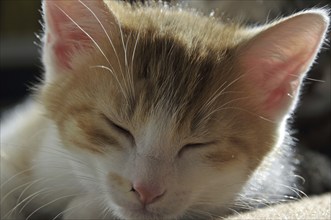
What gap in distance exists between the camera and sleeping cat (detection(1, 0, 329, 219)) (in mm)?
1030

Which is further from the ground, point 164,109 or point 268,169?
point 164,109

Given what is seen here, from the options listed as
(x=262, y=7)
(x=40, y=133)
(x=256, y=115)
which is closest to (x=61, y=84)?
(x=40, y=133)

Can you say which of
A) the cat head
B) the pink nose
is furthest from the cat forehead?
the pink nose

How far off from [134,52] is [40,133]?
1.11 feet

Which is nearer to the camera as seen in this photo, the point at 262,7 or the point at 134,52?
the point at 134,52

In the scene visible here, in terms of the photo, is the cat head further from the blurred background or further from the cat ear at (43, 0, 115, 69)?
the blurred background

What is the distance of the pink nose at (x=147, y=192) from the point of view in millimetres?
974

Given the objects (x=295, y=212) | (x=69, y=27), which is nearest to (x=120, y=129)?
(x=69, y=27)

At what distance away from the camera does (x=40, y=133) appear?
1303 millimetres

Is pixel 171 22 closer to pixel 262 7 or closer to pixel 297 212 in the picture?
pixel 297 212

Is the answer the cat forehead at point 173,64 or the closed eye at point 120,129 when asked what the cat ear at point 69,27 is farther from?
the closed eye at point 120,129

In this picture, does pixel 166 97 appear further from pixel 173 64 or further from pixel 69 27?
pixel 69 27

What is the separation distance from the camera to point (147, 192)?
0.98 m

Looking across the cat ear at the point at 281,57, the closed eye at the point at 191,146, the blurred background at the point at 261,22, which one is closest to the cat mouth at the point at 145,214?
the closed eye at the point at 191,146
